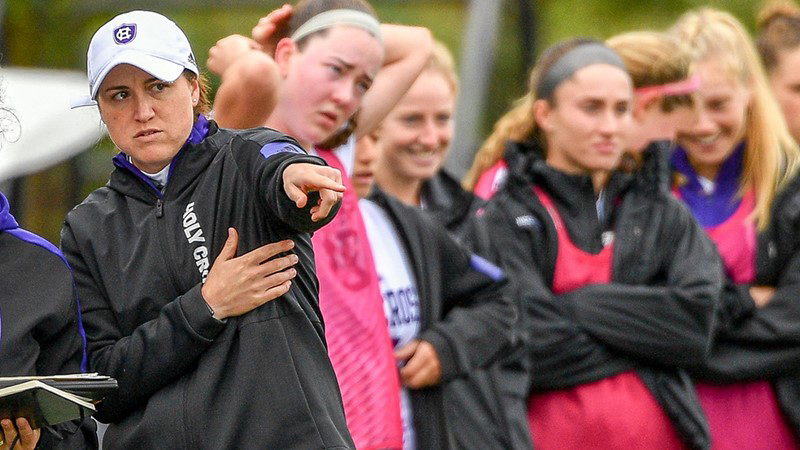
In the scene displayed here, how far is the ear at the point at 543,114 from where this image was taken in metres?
5.10

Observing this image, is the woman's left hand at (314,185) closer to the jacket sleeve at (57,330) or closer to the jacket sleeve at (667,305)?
the jacket sleeve at (57,330)

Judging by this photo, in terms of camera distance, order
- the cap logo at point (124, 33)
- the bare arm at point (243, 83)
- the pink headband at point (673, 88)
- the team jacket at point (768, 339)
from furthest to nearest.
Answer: the pink headband at point (673, 88)
the team jacket at point (768, 339)
the bare arm at point (243, 83)
the cap logo at point (124, 33)

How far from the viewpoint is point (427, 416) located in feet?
13.6

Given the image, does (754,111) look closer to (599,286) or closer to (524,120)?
(524,120)

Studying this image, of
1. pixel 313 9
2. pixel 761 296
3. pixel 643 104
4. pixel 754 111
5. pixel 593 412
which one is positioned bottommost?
pixel 593 412

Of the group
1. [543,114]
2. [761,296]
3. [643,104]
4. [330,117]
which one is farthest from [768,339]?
[330,117]

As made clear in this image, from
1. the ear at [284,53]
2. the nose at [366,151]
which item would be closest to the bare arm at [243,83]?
the ear at [284,53]

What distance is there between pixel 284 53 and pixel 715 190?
2315 mm

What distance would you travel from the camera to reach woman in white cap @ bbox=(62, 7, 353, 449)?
280 cm

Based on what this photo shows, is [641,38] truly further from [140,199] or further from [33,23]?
[33,23]

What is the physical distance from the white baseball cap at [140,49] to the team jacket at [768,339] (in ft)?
8.95

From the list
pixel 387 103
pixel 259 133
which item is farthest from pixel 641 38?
pixel 259 133

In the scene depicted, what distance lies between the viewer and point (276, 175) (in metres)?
2.72

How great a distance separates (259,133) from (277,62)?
36.3 inches
